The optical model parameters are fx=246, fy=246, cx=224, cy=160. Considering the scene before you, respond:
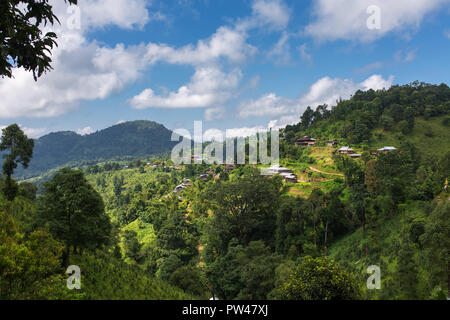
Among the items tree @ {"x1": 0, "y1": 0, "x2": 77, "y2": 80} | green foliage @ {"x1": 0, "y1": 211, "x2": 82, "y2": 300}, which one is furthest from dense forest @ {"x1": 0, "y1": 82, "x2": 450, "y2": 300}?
tree @ {"x1": 0, "y1": 0, "x2": 77, "y2": 80}

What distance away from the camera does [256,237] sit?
24.9 m

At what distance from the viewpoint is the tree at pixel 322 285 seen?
9.50 meters

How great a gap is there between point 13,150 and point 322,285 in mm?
19416

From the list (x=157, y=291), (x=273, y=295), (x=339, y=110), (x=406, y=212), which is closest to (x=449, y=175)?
(x=406, y=212)

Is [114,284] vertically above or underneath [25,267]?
underneath

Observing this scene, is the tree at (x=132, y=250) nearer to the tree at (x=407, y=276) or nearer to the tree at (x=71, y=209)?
the tree at (x=71, y=209)

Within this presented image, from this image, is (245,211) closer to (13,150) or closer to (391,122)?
(13,150)

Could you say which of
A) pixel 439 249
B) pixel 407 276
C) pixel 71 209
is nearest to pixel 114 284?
pixel 71 209

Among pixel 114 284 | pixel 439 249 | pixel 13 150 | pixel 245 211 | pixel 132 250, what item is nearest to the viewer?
pixel 439 249

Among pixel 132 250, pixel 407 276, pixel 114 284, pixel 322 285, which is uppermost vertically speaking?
pixel 322 285

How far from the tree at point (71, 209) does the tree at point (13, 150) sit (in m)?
7.17

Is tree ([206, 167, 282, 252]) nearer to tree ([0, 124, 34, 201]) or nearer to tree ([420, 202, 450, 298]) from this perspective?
tree ([420, 202, 450, 298])
